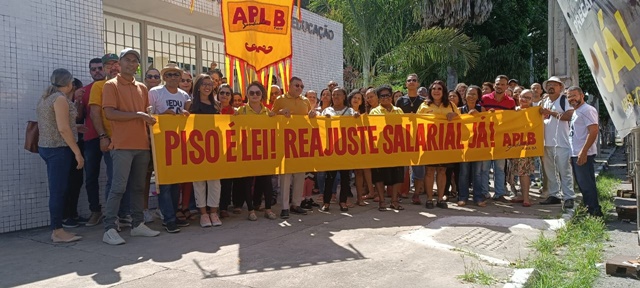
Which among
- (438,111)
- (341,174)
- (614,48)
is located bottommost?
(341,174)

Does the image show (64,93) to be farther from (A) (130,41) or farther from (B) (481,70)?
(B) (481,70)

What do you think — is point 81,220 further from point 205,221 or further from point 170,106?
point 170,106

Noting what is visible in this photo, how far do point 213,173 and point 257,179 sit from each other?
69cm

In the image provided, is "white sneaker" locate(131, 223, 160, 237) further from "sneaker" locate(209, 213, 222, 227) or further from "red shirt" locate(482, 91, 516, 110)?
"red shirt" locate(482, 91, 516, 110)

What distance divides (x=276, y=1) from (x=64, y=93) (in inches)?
130

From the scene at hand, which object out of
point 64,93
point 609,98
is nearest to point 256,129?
point 64,93

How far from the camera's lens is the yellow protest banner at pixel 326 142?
5676 mm

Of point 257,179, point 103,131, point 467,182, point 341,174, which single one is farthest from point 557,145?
point 103,131

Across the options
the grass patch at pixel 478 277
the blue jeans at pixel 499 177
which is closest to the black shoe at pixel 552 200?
the blue jeans at pixel 499 177

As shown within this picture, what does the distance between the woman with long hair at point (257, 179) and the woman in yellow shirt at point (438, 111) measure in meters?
2.34

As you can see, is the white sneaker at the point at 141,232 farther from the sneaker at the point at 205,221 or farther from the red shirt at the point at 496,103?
the red shirt at the point at 496,103

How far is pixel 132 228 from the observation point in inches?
212

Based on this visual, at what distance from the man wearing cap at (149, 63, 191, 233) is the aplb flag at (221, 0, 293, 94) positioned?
128 centimetres

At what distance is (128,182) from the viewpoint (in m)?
5.32
